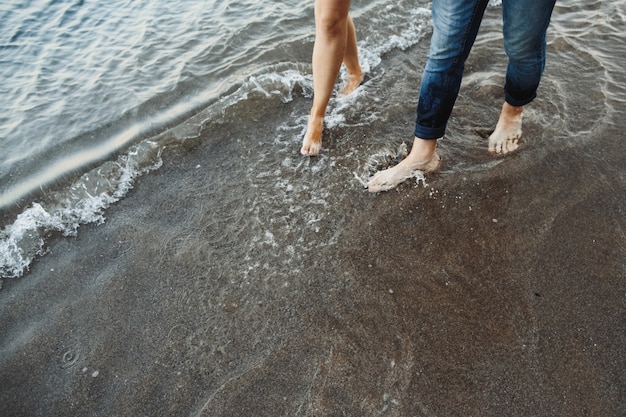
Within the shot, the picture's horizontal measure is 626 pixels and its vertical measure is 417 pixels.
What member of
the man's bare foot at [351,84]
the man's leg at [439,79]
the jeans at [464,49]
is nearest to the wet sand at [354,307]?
the man's leg at [439,79]

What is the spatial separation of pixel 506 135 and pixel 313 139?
111 cm

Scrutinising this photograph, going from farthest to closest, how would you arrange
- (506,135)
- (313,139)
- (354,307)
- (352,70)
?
1. (352,70)
2. (313,139)
3. (506,135)
4. (354,307)

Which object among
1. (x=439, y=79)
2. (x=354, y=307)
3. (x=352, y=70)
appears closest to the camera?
(x=354, y=307)

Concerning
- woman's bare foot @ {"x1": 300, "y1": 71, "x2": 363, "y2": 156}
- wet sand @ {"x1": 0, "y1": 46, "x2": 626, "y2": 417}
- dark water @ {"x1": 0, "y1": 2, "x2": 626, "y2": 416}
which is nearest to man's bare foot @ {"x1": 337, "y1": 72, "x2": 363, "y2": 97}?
dark water @ {"x1": 0, "y1": 2, "x2": 626, "y2": 416}

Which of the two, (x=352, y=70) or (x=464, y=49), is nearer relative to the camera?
(x=464, y=49)

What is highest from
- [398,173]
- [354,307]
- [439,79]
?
[439,79]

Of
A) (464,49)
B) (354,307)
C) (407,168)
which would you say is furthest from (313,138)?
(354,307)

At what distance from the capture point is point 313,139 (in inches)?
102

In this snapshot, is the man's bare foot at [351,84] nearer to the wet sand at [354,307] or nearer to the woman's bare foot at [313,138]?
the woman's bare foot at [313,138]

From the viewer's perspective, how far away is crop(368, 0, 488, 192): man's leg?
1735mm

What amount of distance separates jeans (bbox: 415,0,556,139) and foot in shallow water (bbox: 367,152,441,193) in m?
0.19

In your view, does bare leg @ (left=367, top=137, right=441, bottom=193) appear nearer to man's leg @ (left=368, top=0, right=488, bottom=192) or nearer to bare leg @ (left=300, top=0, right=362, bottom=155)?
man's leg @ (left=368, top=0, right=488, bottom=192)

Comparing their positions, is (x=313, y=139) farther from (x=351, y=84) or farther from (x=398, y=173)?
(x=351, y=84)

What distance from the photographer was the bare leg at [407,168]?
226 cm
